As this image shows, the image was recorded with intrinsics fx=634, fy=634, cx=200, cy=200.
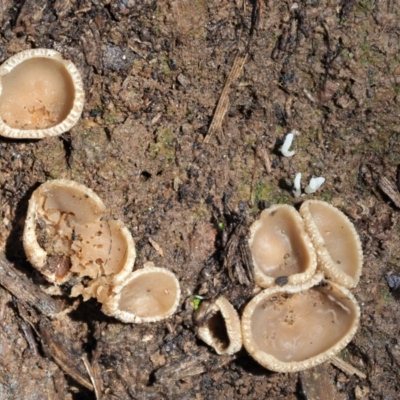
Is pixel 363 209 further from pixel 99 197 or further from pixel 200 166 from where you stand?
pixel 99 197

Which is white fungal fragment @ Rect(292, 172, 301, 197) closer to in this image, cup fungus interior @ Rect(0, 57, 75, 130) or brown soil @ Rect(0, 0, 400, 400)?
brown soil @ Rect(0, 0, 400, 400)

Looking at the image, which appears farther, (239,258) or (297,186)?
(297,186)

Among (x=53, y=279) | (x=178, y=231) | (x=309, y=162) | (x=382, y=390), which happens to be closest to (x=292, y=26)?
(x=309, y=162)

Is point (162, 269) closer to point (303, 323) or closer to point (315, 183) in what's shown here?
point (303, 323)

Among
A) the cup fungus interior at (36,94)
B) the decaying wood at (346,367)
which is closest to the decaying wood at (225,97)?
the cup fungus interior at (36,94)

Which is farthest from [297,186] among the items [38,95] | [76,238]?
[38,95]

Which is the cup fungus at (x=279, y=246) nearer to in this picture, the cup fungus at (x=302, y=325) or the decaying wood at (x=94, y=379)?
the cup fungus at (x=302, y=325)
